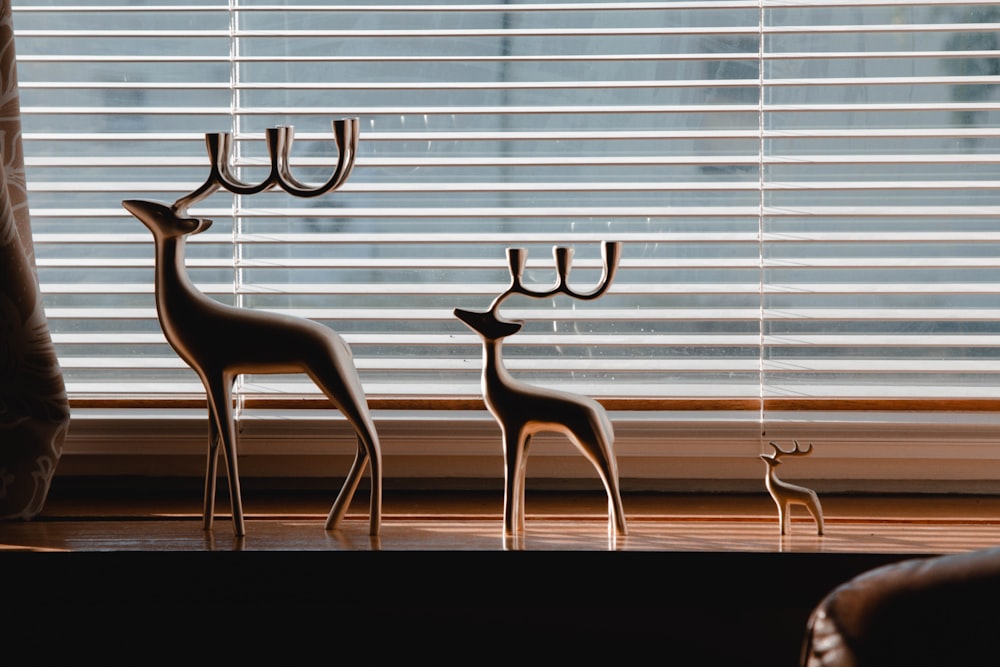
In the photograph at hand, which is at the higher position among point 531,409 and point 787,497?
point 531,409

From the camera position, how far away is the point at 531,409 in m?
1.14

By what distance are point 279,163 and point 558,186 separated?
0.45 metres

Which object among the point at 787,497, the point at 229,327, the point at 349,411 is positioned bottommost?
the point at 787,497

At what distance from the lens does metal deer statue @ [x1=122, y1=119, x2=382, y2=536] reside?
44.8 inches

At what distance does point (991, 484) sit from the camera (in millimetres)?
1410

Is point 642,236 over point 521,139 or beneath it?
beneath

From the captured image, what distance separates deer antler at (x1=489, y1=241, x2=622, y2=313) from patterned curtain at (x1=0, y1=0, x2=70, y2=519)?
2.00ft

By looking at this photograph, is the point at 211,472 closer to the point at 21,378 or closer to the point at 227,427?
the point at 227,427

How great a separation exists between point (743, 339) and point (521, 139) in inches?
17.0

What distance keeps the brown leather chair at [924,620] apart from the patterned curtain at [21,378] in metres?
1.02

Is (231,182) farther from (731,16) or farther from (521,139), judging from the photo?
(731,16)

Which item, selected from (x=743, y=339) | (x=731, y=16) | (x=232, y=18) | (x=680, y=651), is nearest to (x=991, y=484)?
(x=743, y=339)

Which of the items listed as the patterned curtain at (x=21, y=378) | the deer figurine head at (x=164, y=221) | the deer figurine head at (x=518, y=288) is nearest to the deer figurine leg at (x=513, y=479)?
the deer figurine head at (x=518, y=288)

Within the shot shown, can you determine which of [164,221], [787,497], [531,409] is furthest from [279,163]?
[787,497]
